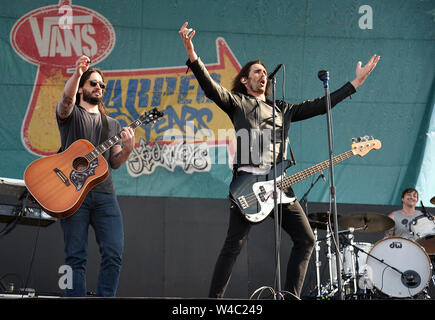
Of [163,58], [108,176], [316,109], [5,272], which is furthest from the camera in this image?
[163,58]

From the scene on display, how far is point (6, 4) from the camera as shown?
243 inches

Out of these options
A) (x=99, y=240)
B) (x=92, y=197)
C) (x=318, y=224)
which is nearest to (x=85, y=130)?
(x=92, y=197)

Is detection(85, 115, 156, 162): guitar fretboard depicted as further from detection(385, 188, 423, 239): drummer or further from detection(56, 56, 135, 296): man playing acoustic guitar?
detection(385, 188, 423, 239): drummer

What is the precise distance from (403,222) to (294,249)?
293 centimetres

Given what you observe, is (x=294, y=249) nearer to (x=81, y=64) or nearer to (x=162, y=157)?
(x=81, y=64)

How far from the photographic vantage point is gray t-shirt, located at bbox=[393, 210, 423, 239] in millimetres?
6562

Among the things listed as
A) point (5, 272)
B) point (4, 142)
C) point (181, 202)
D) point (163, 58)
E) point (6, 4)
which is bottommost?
point (5, 272)

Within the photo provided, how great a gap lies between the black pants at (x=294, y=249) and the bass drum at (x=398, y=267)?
7.35ft

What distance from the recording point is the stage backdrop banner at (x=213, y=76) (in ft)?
20.1

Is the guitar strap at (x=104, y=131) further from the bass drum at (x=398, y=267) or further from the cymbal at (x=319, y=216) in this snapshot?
the bass drum at (x=398, y=267)

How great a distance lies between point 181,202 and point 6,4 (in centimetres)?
286

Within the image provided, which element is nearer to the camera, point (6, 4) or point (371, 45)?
point (6, 4)
